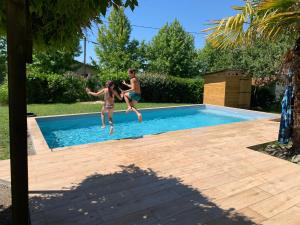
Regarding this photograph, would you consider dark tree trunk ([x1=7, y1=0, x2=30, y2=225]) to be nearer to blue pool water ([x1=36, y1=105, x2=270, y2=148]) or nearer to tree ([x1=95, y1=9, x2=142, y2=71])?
blue pool water ([x1=36, y1=105, x2=270, y2=148])

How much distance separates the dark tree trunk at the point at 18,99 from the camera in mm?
1558

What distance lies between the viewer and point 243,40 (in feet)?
19.5

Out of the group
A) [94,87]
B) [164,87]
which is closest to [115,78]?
[94,87]

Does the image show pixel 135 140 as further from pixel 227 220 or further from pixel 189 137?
pixel 227 220

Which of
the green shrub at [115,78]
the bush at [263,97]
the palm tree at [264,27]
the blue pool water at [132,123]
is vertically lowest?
the blue pool water at [132,123]

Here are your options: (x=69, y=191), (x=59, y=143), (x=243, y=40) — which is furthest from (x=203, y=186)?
(x=59, y=143)

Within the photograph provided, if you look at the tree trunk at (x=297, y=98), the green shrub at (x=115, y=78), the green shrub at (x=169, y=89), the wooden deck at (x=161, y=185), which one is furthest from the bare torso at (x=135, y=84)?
the green shrub at (x=169, y=89)

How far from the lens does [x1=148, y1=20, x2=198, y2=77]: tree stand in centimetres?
3644

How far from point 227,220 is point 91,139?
25.6 feet

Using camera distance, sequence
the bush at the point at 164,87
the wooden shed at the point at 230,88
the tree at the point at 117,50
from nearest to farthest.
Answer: the wooden shed at the point at 230,88, the bush at the point at 164,87, the tree at the point at 117,50

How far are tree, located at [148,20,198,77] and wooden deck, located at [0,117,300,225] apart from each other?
30540 millimetres

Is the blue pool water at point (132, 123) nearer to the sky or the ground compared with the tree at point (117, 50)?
nearer to the ground

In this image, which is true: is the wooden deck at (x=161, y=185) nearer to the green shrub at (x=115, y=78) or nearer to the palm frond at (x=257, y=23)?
the palm frond at (x=257, y=23)

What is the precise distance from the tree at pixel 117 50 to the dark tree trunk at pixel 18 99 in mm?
32179
